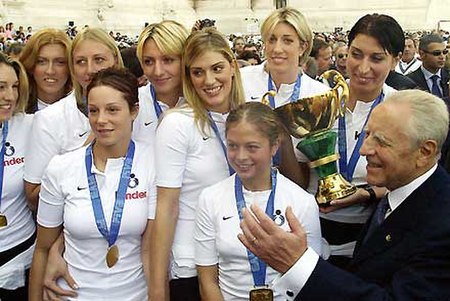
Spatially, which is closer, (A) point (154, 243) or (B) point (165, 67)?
(A) point (154, 243)

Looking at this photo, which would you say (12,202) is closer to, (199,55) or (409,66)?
(199,55)

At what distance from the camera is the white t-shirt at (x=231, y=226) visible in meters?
2.65

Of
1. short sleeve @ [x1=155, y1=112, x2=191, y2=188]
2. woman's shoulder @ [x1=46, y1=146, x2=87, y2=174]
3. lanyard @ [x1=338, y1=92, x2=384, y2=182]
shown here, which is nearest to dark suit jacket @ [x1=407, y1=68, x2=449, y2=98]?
lanyard @ [x1=338, y1=92, x2=384, y2=182]

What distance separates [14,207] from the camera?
323 cm

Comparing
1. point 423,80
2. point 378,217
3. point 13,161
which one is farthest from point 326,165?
point 423,80

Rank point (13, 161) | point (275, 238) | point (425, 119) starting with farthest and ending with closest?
1. point (13, 161)
2. point (425, 119)
3. point (275, 238)

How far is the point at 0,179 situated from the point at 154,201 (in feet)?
2.91

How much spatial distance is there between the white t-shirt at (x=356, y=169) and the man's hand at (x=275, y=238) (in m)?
1.02

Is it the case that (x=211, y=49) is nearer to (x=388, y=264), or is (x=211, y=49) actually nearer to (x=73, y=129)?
(x=73, y=129)

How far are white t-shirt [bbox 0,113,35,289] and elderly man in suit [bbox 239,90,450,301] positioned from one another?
→ 5.29 feet

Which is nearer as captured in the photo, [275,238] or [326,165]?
[275,238]

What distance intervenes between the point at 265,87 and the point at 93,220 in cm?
133

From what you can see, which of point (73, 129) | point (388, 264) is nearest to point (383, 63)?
point (388, 264)

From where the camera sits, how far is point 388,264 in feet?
6.79
